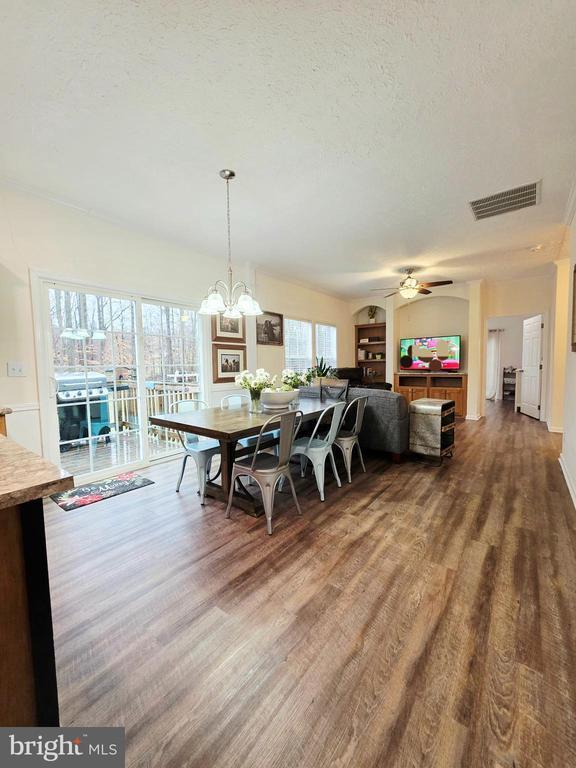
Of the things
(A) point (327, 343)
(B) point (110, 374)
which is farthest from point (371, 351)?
(B) point (110, 374)

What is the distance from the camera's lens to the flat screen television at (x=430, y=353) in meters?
6.86

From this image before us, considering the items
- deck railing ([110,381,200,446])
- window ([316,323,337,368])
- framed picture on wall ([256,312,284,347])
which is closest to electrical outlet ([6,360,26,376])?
deck railing ([110,381,200,446])

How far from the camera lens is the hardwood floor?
3.57ft

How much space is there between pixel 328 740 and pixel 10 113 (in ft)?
11.5

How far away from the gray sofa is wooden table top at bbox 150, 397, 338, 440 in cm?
96

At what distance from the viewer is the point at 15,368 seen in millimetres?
2879

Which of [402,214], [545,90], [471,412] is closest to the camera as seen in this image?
[545,90]

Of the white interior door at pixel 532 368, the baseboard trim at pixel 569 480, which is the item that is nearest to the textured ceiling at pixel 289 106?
the baseboard trim at pixel 569 480

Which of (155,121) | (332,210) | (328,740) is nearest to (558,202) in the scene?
(332,210)

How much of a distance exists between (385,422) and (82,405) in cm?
337

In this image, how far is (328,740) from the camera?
1077mm

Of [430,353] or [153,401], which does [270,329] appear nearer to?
[153,401]

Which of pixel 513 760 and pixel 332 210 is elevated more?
pixel 332 210

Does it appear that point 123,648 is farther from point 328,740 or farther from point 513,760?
point 513,760
